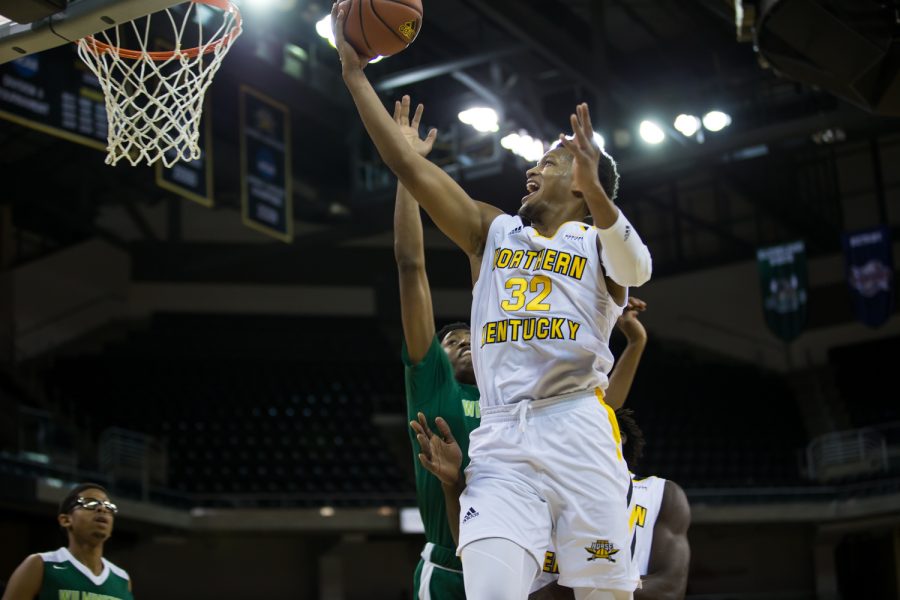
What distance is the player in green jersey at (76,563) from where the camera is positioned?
18.2ft

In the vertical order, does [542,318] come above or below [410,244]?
below

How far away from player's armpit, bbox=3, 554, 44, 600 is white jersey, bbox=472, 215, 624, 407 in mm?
3114

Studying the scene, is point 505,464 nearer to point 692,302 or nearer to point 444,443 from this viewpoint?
point 444,443

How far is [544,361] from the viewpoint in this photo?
324cm

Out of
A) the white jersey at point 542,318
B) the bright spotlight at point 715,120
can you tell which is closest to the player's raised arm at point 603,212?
the white jersey at point 542,318

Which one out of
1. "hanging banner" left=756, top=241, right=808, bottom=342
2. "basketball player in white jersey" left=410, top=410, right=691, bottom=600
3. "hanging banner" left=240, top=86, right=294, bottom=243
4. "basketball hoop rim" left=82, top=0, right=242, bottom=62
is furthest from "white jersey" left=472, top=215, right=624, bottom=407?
"hanging banner" left=756, top=241, right=808, bottom=342

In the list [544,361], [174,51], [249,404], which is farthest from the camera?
[249,404]

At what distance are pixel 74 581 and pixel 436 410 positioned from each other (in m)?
2.57

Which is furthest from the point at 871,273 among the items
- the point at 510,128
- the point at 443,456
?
the point at 443,456

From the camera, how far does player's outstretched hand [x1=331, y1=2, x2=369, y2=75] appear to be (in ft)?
→ 11.5

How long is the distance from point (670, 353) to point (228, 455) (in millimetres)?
7694

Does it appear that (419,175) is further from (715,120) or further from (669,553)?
(715,120)

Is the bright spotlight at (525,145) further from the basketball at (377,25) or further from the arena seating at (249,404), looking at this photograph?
the basketball at (377,25)

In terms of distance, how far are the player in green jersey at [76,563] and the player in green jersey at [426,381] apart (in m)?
2.14
